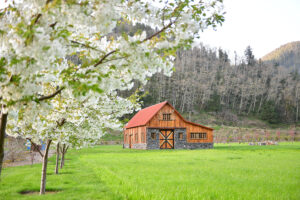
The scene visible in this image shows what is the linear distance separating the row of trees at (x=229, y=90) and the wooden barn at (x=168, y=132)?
39.4 m

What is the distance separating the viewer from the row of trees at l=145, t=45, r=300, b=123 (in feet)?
266

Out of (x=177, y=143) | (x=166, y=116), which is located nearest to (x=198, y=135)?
(x=177, y=143)

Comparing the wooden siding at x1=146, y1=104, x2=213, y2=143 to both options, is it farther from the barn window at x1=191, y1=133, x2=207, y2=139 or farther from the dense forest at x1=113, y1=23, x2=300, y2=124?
the dense forest at x1=113, y1=23, x2=300, y2=124

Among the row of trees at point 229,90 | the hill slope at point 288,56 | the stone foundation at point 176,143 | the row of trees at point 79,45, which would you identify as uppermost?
the hill slope at point 288,56

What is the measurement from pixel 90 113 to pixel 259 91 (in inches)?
3814

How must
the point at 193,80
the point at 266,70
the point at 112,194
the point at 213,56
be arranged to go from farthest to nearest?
1. the point at 213,56
2. the point at 266,70
3. the point at 193,80
4. the point at 112,194

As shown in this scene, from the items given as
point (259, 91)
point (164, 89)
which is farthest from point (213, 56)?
point (164, 89)

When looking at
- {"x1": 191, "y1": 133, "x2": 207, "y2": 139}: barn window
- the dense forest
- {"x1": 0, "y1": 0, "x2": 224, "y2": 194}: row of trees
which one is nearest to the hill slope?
the dense forest

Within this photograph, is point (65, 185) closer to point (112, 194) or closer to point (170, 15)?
point (112, 194)

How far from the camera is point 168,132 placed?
116 feet

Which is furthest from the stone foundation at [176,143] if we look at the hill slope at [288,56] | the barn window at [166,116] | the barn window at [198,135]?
the hill slope at [288,56]

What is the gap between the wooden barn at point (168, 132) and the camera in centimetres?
3375

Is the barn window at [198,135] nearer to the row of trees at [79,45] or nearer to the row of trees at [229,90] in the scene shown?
the row of trees at [79,45]

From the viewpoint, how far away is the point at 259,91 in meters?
94.2
